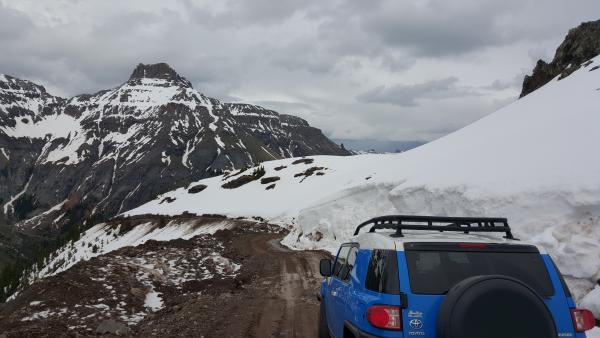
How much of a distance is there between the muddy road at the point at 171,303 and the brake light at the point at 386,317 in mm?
5695

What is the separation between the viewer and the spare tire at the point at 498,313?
13.9 ft

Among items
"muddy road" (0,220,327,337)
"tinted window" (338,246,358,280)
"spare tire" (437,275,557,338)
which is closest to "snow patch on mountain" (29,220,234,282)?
"muddy road" (0,220,327,337)

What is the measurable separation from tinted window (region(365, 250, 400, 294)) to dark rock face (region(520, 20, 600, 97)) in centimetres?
4172

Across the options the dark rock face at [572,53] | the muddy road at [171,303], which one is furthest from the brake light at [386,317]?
the dark rock face at [572,53]

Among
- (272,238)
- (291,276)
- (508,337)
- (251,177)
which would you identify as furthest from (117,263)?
(251,177)

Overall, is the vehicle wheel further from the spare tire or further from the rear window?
the spare tire

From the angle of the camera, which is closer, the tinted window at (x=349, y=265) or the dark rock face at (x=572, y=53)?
the tinted window at (x=349, y=265)

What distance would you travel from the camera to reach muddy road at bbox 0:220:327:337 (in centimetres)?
1025

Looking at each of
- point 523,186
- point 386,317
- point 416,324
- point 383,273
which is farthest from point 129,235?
point 416,324

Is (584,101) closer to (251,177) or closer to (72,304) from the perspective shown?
(72,304)

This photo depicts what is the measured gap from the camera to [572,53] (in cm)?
4634

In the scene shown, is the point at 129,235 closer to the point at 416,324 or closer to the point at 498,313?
the point at 416,324

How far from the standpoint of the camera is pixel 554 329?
14.3ft

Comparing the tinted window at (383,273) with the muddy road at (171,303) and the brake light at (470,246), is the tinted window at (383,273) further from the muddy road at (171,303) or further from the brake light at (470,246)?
the muddy road at (171,303)
